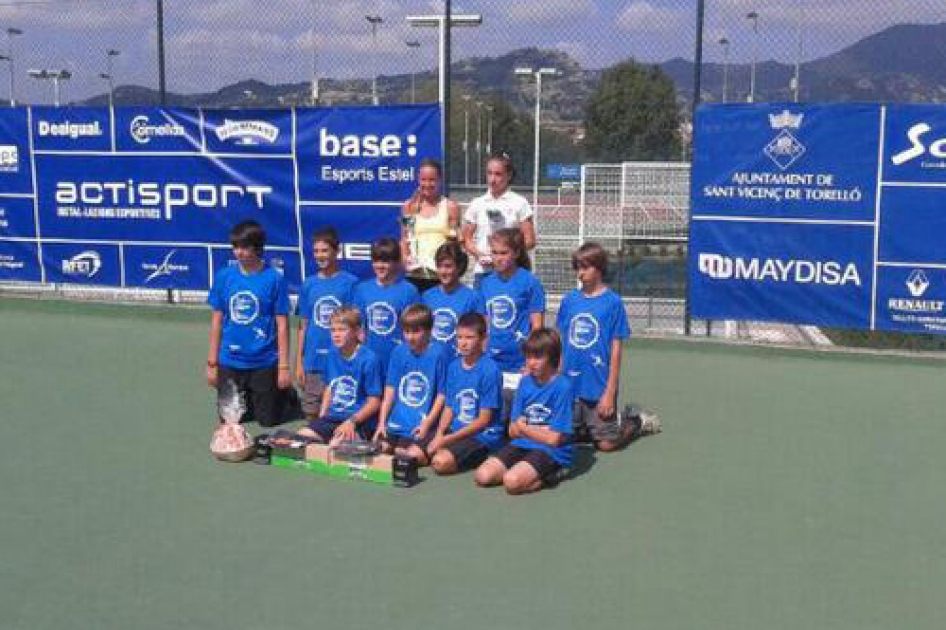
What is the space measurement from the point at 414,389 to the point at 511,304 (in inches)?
32.5

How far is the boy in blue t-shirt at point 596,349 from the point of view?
213 inches

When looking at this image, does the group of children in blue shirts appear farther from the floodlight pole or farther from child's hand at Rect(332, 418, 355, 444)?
the floodlight pole

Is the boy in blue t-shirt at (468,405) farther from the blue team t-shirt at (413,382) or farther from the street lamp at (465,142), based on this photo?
the street lamp at (465,142)

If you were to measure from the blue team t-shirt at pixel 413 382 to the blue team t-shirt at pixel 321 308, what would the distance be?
0.79 metres

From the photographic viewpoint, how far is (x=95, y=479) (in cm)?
495

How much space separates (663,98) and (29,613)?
7986 millimetres

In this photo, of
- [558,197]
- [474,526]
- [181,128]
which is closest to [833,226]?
[474,526]

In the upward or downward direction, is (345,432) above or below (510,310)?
below

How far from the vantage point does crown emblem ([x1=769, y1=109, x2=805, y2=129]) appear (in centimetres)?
743

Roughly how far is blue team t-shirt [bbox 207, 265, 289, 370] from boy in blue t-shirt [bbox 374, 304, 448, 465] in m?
1.07

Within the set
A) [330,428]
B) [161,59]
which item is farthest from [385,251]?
[161,59]

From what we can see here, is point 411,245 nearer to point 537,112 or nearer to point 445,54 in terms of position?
point 445,54

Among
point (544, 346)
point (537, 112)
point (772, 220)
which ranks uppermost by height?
point (537, 112)

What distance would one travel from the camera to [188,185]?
924cm
